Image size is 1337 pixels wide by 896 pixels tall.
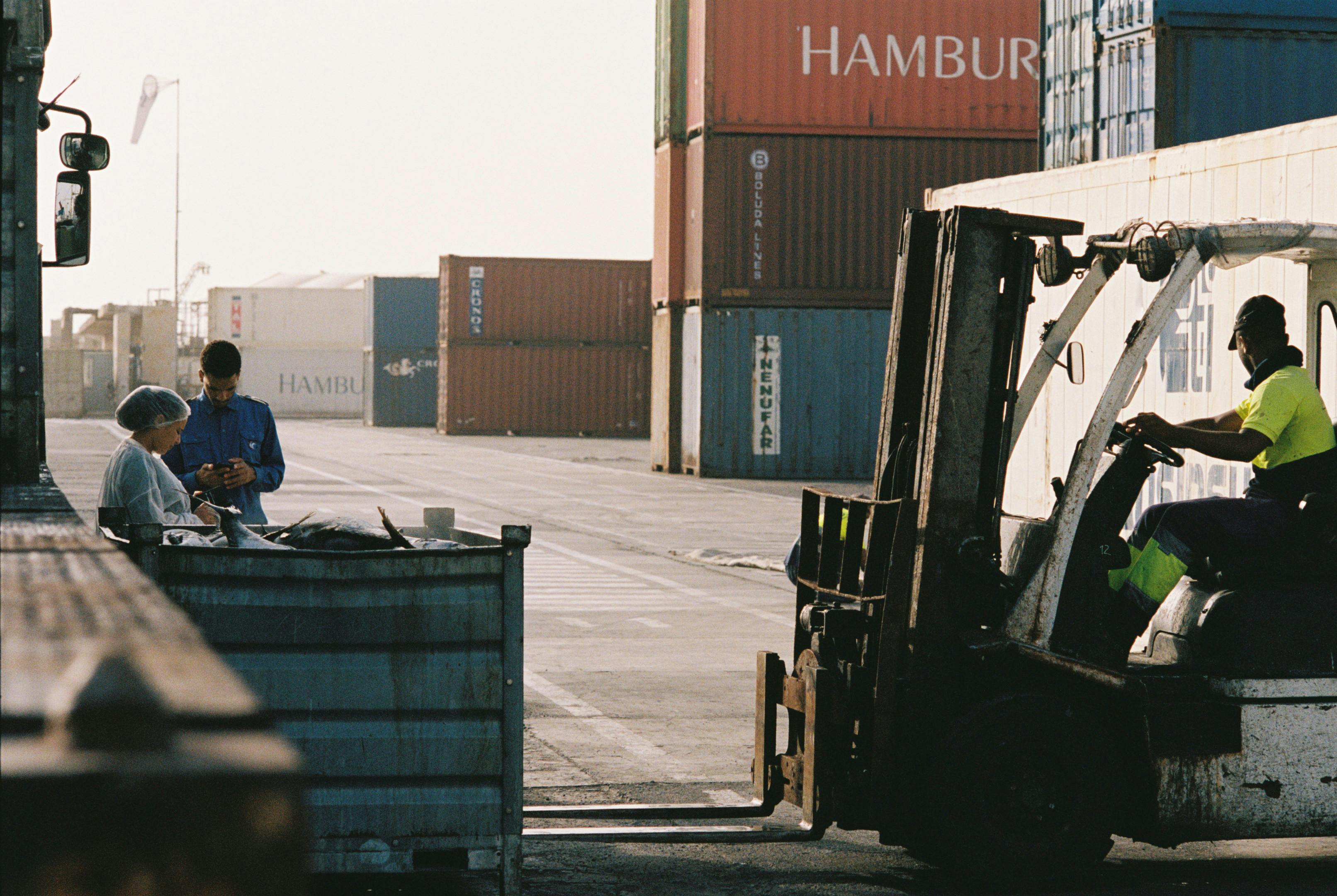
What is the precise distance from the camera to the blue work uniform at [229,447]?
24.9 feet

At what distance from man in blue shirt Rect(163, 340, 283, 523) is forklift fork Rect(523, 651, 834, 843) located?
2.17m

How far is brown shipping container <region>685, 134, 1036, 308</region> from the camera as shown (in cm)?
3111

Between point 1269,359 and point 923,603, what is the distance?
1414 millimetres

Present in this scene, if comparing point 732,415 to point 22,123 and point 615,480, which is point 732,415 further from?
point 22,123

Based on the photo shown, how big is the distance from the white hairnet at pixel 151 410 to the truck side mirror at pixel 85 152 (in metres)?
1.37

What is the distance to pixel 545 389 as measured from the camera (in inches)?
2178

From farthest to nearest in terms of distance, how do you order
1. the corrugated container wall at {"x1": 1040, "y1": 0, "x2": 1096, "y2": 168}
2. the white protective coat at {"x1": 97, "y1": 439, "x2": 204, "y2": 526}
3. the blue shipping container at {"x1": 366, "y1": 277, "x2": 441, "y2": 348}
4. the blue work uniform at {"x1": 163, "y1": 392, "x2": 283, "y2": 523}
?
1. the blue shipping container at {"x1": 366, "y1": 277, "x2": 441, "y2": 348}
2. the corrugated container wall at {"x1": 1040, "y1": 0, "x2": 1096, "y2": 168}
3. the blue work uniform at {"x1": 163, "y1": 392, "x2": 283, "y2": 523}
4. the white protective coat at {"x1": 97, "y1": 439, "x2": 204, "y2": 526}

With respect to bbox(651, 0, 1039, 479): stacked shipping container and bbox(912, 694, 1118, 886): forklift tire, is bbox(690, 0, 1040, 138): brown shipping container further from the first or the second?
bbox(912, 694, 1118, 886): forklift tire

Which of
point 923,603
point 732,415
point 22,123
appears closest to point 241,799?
point 923,603

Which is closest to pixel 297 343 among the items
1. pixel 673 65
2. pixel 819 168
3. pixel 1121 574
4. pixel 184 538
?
pixel 673 65

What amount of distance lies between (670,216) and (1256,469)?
2792 centimetres

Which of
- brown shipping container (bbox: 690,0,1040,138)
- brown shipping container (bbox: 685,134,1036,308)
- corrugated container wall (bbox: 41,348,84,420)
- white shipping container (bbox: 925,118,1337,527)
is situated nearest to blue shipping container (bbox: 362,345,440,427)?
corrugated container wall (bbox: 41,348,84,420)

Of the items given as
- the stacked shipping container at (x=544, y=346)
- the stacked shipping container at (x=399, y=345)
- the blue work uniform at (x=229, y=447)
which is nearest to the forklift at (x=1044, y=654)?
the blue work uniform at (x=229, y=447)

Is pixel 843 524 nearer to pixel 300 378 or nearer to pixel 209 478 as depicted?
pixel 209 478
